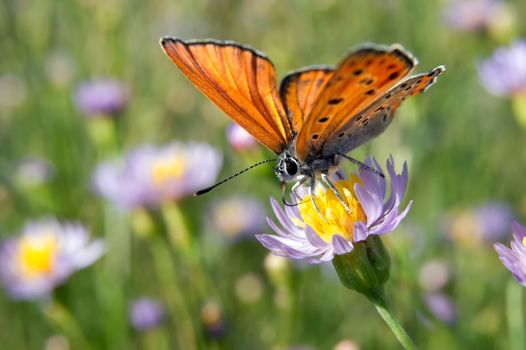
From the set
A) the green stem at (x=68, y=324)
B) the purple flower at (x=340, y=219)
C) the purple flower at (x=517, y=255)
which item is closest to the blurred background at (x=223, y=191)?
the green stem at (x=68, y=324)

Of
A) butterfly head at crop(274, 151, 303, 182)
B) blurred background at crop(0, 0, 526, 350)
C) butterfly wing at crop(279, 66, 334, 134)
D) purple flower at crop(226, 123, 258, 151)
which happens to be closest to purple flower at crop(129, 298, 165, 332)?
blurred background at crop(0, 0, 526, 350)

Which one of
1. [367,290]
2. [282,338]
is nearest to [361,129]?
[367,290]

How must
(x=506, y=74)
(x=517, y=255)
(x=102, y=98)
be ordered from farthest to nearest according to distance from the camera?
(x=102, y=98) → (x=506, y=74) → (x=517, y=255)

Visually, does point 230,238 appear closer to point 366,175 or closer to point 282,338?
point 282,338

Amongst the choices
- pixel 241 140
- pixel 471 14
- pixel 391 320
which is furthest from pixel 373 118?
pixel 471 14

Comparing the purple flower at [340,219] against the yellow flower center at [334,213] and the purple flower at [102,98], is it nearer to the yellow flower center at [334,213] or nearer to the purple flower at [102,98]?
the yellow flower center at [334,213]

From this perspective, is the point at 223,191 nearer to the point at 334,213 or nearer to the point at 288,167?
the point at 288,167

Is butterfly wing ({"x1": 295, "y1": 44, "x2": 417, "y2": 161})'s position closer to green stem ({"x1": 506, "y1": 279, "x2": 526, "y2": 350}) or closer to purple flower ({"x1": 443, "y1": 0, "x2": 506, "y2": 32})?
green stem ({"x1": 506, "y1": 279, "x2": 526, "y2": 350})
